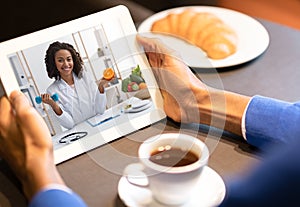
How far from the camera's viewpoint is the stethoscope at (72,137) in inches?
35.9

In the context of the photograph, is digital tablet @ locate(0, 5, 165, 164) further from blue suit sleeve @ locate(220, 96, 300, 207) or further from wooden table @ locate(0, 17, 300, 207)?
blue suit sleeve @ locate(220, 96, 300, 207)

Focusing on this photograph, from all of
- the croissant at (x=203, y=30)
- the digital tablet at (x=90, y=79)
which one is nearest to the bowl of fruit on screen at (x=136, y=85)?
the digital tablet at (x=90, y=79)

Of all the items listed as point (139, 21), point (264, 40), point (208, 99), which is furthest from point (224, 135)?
point (139, 21)

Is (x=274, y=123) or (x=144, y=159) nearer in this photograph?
(x=144, y=159)

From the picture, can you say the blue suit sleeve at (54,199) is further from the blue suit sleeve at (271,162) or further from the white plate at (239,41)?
the white plate at (239,41)

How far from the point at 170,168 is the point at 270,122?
0.26 metres

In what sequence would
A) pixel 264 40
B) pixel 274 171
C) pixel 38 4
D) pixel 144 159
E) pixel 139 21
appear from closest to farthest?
pixel 274 171 < pixel 144 159 < pixel 264 40 < pixel 139 21 < pixel 38 4

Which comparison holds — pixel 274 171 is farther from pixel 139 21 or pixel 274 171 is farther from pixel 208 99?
pixel 139 21

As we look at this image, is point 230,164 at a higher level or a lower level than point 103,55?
lower

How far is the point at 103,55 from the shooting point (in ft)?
3.23

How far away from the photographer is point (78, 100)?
925mm

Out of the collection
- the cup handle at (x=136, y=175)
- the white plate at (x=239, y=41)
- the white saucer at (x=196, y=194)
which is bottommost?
the white saucer at (x=196, y=194)

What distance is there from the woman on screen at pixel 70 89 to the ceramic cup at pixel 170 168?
0.56 ft

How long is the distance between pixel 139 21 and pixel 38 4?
0.50m
